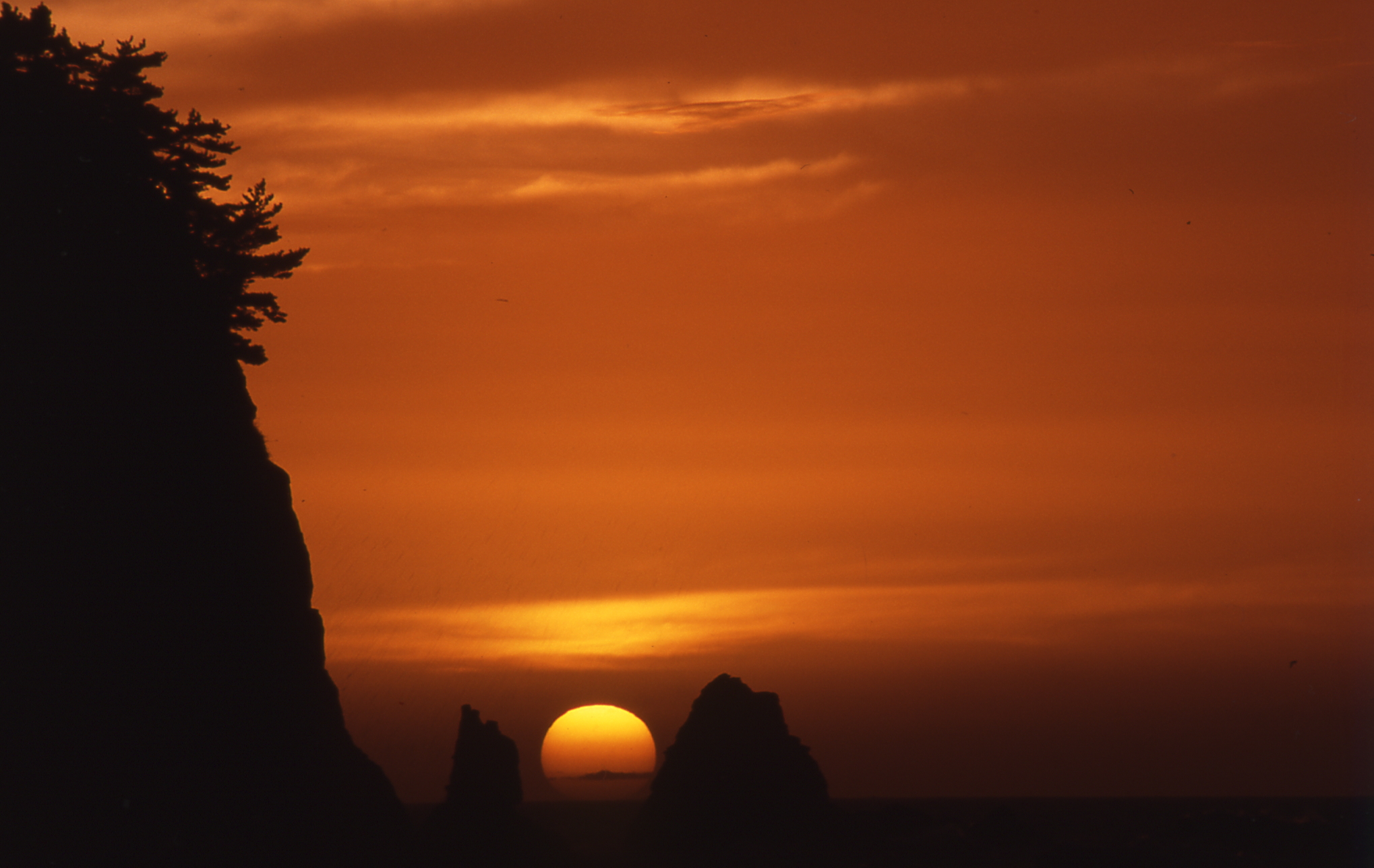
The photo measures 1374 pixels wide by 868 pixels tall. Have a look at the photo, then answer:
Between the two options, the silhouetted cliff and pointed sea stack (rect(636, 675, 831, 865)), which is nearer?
the silhouetted cliff

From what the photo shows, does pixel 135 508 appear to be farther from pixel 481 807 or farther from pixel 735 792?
pixel 735 792

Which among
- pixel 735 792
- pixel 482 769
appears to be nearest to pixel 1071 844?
pixel 735 792

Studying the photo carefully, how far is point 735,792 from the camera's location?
384 feet

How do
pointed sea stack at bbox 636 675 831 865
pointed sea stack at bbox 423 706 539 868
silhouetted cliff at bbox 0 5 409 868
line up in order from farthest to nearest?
pointed sea stack at bbox 636 675 831 865 → pointed sea stack at bbox 423 706 539 868 → silhouetted cliff at bbox 0 5 409 868

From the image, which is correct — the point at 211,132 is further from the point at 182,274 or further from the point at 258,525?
the point at 258,525

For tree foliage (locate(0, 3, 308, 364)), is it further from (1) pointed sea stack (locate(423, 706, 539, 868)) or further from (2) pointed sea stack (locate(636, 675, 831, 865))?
(2) pointed sea stack (locate(636, 675, 831, 865))

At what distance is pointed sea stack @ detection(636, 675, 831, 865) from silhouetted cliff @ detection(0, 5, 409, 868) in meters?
76.6

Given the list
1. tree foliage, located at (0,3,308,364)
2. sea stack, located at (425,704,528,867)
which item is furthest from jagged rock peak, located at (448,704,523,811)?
tree foliage, located at (0,3,308,364)

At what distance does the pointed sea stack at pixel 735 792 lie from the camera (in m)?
117

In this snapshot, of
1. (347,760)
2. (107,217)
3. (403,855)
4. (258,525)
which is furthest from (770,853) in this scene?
(107,217)

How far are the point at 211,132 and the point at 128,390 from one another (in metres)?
8.99

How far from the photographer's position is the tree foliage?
3572cm

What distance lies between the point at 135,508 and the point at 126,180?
31.0 ft

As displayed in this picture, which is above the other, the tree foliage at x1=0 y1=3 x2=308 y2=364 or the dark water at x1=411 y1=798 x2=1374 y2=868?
the tree foliage at x1=0 y1=3 x2=308 y2=364
